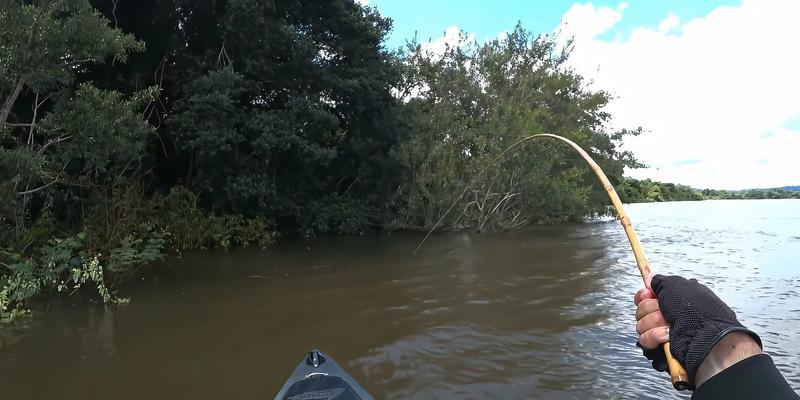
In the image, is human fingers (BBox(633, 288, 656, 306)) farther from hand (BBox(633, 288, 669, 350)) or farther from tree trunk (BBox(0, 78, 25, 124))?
tree trunk (BBox(0, 78, 25, 124))

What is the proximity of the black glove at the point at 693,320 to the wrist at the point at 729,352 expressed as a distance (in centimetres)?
2

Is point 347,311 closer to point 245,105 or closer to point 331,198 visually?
point 245,105

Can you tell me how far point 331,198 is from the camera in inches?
575

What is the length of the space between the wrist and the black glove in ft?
0.07

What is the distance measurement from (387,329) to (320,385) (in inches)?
104

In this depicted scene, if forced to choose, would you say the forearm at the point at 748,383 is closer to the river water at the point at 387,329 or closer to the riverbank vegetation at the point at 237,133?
the river water at the point at 387,329

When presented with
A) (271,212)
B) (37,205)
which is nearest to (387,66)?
(271,212)

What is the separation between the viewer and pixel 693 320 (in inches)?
45.9

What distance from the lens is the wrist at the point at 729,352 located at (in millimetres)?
1124

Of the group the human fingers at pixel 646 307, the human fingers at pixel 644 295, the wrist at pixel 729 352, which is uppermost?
the human fingers at pixel 644 295

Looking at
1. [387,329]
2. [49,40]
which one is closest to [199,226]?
[49,40]

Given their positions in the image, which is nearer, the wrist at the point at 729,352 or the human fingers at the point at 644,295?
the wrist at the point at 729,352

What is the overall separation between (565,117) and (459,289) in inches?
645

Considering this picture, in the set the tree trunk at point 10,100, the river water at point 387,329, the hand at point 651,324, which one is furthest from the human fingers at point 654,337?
the tree trunk at point 10,100
